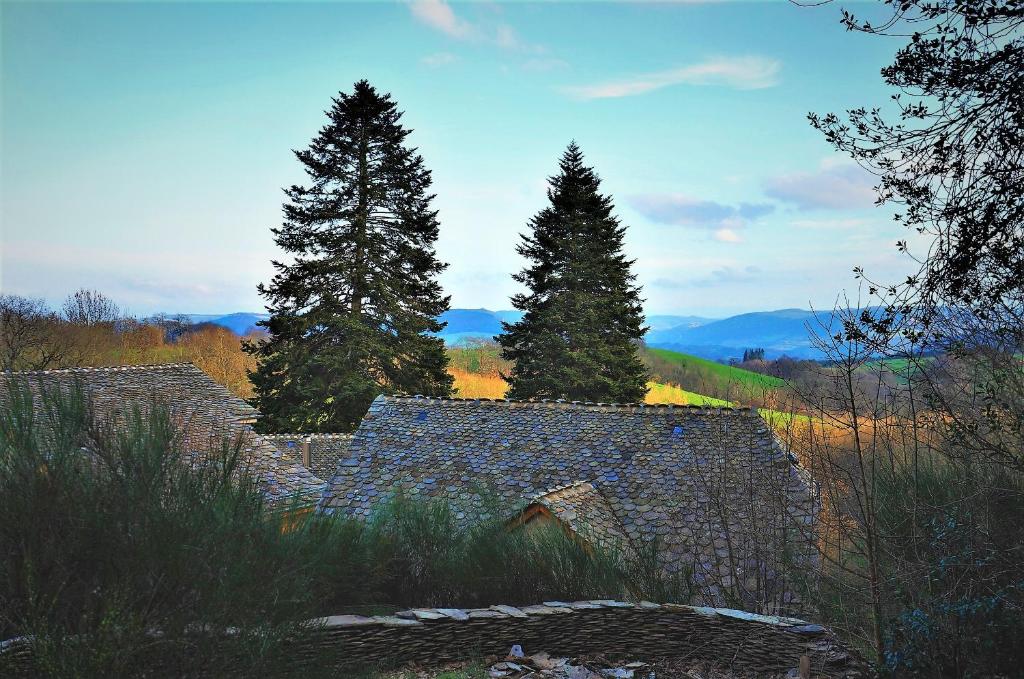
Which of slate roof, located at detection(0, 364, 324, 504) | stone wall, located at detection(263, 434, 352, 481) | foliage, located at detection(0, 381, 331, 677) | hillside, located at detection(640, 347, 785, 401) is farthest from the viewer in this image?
hillside, located at detection(640, 347, 785, 401)

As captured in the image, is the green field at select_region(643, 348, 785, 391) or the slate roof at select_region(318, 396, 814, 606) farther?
the green field at select_region(643, 348, 785, 391)

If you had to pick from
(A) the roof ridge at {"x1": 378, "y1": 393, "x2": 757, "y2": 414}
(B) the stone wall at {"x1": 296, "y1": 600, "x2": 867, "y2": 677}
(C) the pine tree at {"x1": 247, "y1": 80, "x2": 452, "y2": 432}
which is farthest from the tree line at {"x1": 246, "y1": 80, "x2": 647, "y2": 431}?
(B) the stone wall at {"x1": 296, "y1": 600, "x2": 867, "y2": 677}

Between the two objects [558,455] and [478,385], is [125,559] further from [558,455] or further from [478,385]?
[478,385]

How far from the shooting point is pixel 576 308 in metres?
26.1

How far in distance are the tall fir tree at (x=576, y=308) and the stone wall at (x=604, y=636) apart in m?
18.1

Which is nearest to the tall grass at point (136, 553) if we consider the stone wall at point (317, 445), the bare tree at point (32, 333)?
the stone wall at point (317, 445)

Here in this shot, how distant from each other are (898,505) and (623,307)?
19.5 m

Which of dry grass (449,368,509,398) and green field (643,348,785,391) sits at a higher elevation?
green field (643,348,785,391)

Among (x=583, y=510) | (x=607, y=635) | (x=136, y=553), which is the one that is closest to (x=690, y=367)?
(x=583, y=510)

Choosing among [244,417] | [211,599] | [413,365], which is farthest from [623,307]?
[211,599]

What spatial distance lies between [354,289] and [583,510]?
16.0 m

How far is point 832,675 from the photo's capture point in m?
5.93

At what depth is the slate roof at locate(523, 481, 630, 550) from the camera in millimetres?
11750

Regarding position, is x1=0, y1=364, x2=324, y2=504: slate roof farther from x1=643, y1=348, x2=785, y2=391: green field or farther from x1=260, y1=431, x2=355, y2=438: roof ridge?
x1=643, y1=348, x2=785, y2=391: green field
